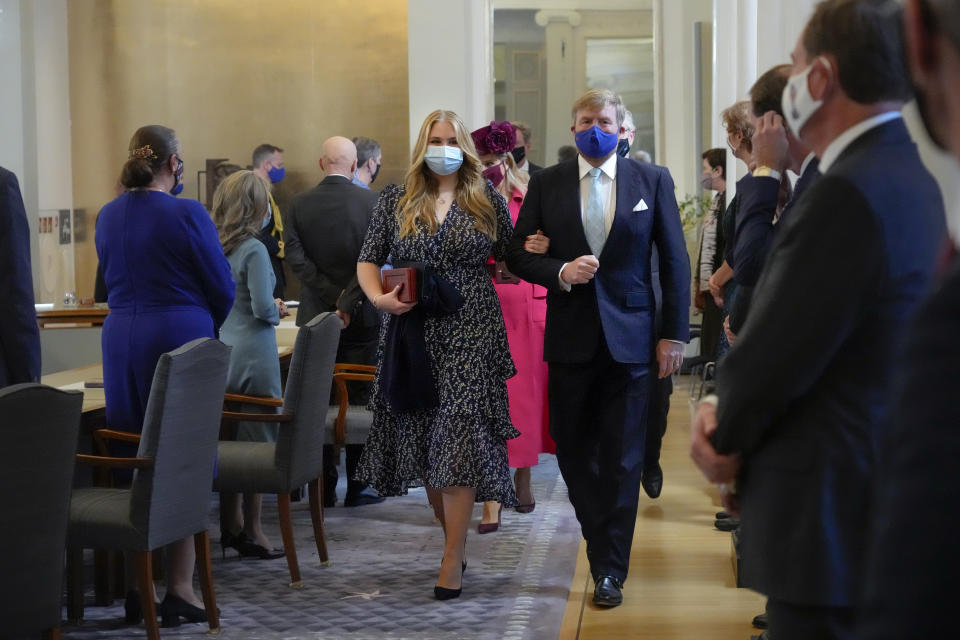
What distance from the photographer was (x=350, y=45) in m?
12.1

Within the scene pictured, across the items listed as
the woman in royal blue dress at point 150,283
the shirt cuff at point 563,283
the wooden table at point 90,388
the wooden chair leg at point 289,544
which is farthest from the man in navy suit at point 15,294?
the shirt cuff at point 563,283

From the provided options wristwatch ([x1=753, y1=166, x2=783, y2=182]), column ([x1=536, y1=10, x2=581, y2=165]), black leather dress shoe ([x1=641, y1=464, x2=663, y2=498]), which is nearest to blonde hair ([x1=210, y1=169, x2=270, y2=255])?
black leather dress shoe ([x1=641, y1=464, x2=663, y2=498])

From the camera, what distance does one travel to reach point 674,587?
15.3ft

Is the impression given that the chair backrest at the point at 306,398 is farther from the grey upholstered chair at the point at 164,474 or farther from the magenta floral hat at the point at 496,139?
the magenta floral hat at the point at 496,139

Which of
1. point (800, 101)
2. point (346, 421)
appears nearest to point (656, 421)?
point (346, 421)

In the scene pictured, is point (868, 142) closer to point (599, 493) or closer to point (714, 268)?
point (599, 493)

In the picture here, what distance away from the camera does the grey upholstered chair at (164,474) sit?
12.7 ft

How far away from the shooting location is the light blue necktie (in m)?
4.45

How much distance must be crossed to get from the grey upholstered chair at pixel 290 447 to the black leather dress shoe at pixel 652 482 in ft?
6.55

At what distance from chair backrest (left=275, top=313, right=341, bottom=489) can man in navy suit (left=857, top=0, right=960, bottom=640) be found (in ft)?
13.4

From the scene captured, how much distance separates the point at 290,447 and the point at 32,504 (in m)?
1.87

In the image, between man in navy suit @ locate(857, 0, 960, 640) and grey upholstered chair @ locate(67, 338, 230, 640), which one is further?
grey upholstered chair @ locate(67, 338, 230, 640)

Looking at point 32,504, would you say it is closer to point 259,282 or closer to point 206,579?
point 206,579

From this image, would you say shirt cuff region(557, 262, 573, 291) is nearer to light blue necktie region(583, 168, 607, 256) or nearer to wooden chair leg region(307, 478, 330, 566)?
light blue necktie region(583, 168, 607, 256)
